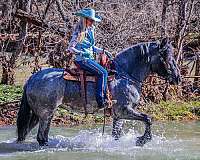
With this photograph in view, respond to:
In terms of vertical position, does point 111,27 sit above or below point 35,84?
above

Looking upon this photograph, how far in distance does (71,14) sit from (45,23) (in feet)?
2.95

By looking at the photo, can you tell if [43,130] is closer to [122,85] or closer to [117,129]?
[117,129]

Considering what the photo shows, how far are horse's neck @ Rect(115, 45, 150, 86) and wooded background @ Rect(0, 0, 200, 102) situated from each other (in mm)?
4991

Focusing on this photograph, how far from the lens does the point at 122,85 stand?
997cm

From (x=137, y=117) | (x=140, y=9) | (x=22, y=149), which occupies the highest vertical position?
(x=140, y=9)

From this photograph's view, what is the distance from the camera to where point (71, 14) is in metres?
16.7

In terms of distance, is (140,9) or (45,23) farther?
(140,9)

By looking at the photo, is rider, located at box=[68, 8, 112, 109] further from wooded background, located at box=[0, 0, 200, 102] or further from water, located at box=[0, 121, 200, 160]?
wooded background, located at box=[0, 0, 200, 102]

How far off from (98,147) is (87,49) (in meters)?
1.80

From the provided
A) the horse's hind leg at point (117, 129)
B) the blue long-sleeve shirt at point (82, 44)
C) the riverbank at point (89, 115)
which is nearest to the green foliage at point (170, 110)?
the riverbank at point (89, 115)

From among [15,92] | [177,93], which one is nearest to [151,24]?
[177,93]

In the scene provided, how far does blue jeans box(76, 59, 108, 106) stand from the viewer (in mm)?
9695

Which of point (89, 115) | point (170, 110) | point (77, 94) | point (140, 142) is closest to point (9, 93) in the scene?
point (89, 115)

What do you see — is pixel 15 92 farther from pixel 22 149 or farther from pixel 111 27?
pixel 22 149
